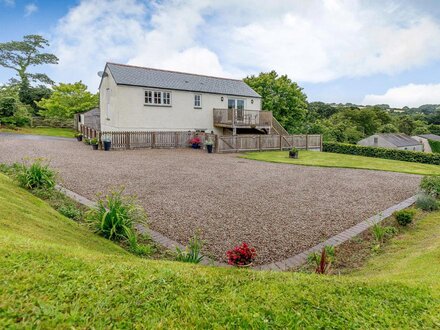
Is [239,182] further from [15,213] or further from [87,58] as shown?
[87,58]

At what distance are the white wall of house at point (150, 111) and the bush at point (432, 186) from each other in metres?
19.3

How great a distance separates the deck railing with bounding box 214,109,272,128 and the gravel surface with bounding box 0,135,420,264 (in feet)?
29.5

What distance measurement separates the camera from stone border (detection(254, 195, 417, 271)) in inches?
206

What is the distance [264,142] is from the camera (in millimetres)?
24609

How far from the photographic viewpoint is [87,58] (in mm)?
18719

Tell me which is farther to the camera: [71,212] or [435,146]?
[435,146]

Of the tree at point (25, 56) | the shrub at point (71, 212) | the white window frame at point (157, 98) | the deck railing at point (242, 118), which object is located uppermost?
the tree at point (25, 56)

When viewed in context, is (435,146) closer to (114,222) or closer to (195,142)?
(195,142)

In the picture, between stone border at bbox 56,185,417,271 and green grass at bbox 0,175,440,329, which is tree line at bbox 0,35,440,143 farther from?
green grass at bbox 0,175,440,329

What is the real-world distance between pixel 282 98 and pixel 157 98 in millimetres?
19005

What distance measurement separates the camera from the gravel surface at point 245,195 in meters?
6.59

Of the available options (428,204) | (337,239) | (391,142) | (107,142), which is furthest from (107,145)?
(391,142)

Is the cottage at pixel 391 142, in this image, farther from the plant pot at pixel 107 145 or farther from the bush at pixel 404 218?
the bush at pixel 404 218

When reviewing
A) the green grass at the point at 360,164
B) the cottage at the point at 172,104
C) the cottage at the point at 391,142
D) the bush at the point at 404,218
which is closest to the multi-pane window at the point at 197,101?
the cottage at the point at 172,104
